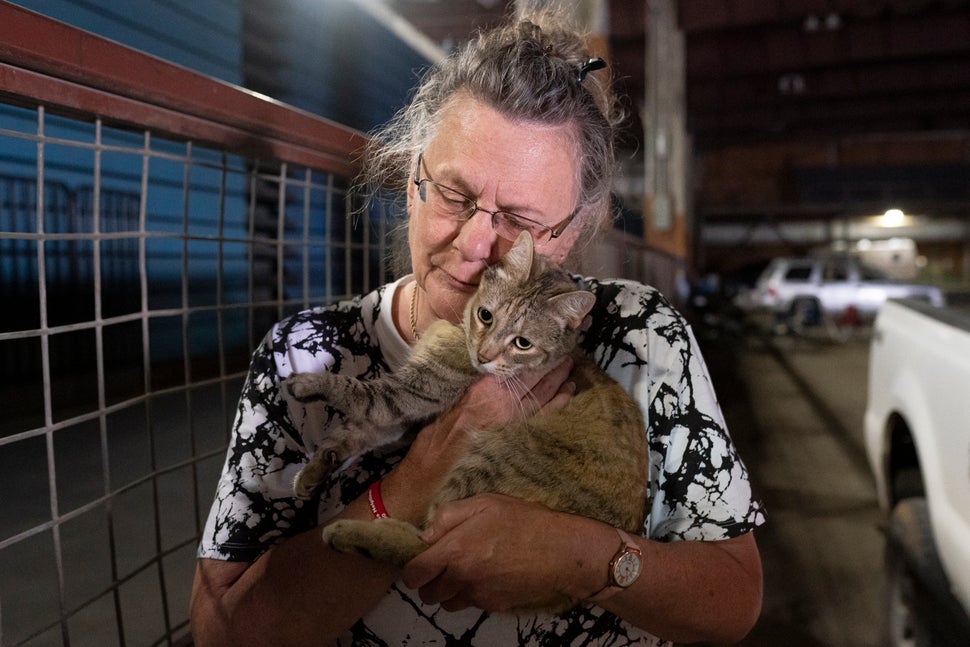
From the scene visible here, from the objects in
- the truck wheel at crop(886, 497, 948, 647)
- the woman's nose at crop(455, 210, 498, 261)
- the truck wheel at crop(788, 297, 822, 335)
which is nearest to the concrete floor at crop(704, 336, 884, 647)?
the truck wheel at crop(886, 497, 948, 647)

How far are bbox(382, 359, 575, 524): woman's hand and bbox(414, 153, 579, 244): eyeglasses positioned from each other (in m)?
0.27

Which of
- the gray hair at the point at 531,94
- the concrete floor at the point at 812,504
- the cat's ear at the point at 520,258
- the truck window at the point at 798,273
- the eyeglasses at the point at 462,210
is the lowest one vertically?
the concrete floor at the point at 812,504

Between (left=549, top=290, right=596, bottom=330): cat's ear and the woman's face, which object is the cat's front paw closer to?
the woman's face

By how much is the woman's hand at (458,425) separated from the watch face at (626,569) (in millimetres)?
302

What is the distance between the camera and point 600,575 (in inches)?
38.0

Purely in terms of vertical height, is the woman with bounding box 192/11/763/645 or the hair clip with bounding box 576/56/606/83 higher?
the hair clip with bounding box 576/56/606/83

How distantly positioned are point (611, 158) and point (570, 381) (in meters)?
0.45

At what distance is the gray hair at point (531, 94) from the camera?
1075 millimetres

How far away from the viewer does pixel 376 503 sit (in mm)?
1043

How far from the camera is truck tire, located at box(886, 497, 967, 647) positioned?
1.88 metres

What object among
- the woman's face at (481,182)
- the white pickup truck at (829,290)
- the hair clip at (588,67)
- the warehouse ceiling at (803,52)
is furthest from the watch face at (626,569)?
Answer: the white pickup truck at (829,290)

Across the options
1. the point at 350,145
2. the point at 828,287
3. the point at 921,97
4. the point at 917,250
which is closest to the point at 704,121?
the point at 921,97

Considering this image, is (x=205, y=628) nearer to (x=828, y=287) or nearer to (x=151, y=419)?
(x=151, y=419)

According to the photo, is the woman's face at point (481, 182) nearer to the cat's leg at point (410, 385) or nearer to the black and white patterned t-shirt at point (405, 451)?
the cat's leg at point (410, 385)
